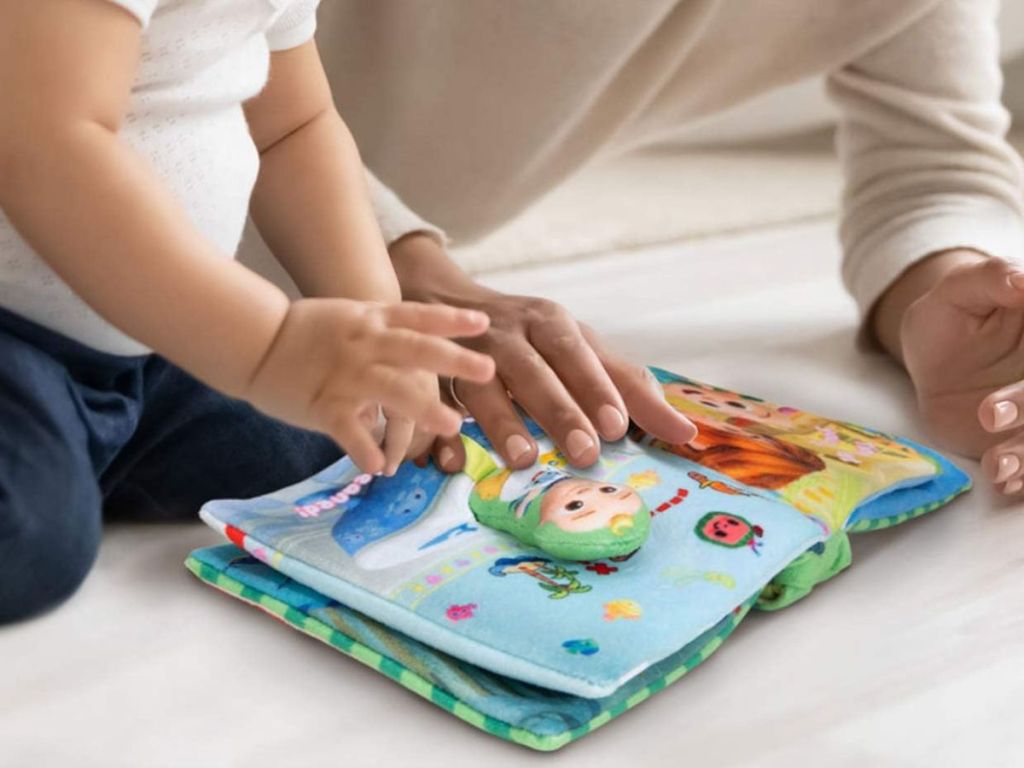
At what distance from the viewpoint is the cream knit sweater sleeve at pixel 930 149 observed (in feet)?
3.28

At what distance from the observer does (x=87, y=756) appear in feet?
1.77

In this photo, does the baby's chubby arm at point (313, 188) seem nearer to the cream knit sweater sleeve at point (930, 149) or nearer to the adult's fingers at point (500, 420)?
the adult's fingers at point (500, 420)

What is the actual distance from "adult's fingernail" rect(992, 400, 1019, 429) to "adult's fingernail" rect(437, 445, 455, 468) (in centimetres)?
29

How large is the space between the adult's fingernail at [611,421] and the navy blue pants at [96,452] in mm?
153

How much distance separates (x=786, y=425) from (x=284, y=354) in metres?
0.35

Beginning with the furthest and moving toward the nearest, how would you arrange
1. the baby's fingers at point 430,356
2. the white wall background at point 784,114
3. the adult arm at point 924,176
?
1. the white wall background at point 784,114
2. the adult arm at point 924,176
3. the baby's fingers at point 430,356

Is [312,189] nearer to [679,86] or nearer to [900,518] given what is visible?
[900,518]

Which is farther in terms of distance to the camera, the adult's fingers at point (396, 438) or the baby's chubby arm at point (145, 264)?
the adult's fingers at point (396, 438)

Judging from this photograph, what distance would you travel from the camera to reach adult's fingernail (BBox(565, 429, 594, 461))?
72cm

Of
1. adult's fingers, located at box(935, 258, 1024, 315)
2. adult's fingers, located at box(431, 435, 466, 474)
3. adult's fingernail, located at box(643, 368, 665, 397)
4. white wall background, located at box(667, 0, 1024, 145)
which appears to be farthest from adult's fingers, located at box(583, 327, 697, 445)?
white wall background, located at box(667, 0, 1024, 145)

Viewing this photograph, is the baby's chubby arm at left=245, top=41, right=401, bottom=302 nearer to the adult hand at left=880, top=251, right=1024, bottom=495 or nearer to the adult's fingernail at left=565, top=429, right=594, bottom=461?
the adult's fingernail at left=565, top=429, right=594, bottom=461

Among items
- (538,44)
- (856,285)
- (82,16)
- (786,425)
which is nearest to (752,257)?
(856,285)

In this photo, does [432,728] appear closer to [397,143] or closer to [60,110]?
[60,110]


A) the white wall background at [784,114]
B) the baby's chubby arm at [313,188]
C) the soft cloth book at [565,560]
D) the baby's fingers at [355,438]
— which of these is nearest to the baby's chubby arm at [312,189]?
the baby's chubby arm at [313,188]
